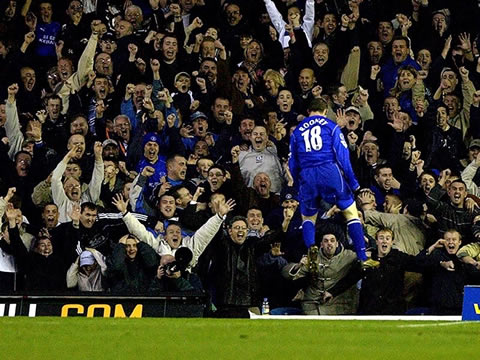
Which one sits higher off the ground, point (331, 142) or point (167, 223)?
point (331, 142)

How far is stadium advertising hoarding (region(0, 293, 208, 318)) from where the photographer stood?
22.2 ft

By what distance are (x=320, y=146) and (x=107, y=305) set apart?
11.7 feet

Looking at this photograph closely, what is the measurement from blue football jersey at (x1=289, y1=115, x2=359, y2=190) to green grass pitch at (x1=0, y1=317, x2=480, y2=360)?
219 inches

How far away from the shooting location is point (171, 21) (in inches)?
506

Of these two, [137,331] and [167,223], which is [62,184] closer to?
[167,223]

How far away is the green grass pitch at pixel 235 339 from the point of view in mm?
3564

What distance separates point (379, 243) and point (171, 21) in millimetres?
4471

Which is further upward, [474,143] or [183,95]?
[183,95]

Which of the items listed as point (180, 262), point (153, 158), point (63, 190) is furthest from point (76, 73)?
point (180, 262)

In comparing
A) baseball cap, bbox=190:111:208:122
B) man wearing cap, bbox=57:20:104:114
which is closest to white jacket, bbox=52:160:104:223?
baseball cap, bbox=190:111:208:122

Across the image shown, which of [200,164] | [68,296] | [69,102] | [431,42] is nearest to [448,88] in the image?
[431,42]

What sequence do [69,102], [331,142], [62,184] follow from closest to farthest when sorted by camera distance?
[331,142]
[62,184]
[69,102]

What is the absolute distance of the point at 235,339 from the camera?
379 centimetres

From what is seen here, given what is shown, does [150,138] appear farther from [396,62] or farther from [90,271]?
[396,62]
